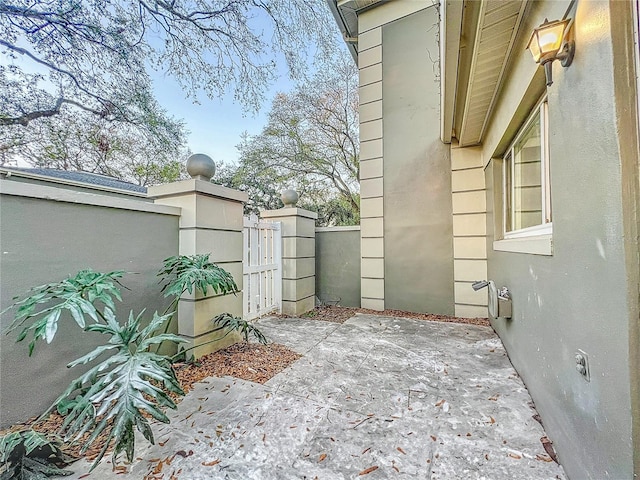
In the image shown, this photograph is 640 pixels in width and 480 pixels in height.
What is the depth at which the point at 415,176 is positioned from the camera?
4.80 metres

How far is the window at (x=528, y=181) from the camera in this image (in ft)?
6.48

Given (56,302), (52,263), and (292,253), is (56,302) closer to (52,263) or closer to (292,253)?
(52,263)

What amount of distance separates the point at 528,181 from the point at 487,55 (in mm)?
1173

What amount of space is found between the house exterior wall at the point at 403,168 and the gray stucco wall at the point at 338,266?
0.35 metres

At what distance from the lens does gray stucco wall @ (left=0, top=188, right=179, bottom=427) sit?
1.71 m

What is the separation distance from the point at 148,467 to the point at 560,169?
2.74 meters

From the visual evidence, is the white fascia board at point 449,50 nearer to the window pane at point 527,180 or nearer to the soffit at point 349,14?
the window pane at point 527,180

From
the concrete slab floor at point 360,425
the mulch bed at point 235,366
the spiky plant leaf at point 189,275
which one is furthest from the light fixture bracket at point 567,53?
the mulch bed at point 235,366

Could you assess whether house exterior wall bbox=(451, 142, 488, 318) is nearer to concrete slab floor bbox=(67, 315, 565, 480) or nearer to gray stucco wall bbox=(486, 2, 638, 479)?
concrete slab floor bbox=(67, 315, 565, 480)

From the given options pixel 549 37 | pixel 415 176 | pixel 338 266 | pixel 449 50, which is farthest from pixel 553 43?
pixel 338 266

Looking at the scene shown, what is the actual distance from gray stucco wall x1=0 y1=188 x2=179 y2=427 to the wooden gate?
1627 mm

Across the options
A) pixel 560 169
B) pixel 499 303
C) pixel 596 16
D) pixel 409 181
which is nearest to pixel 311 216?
pixel 409 181

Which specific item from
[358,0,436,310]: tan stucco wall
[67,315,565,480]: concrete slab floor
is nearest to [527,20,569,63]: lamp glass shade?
[67,315,565,480]: concrete slab floor

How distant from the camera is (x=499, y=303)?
275 cm
